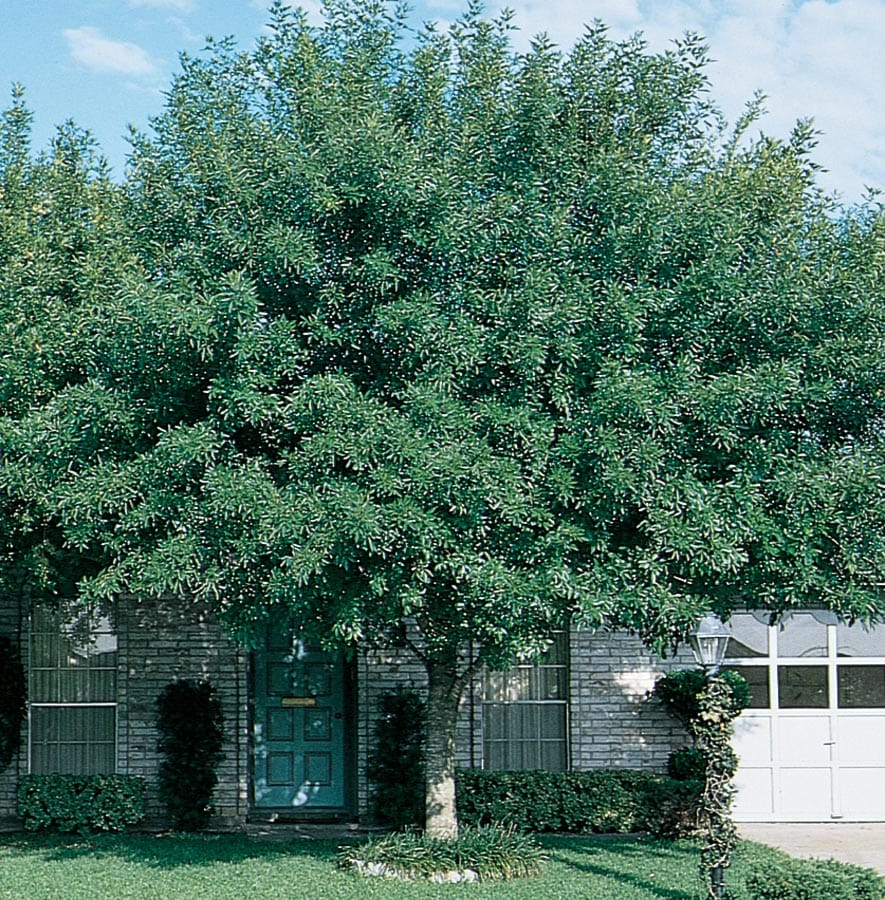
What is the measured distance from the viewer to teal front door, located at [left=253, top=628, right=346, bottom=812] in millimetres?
14828

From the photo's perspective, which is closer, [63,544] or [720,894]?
[720,894]

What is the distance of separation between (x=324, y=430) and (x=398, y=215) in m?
1.59

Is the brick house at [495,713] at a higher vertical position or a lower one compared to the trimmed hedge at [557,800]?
higher

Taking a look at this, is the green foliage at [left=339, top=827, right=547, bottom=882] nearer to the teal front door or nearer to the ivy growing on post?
the ivy growing on post

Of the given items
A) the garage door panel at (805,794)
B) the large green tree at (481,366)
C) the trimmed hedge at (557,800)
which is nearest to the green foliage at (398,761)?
the trimmed hedge at (557,800)

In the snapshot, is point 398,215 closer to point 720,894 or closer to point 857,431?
point 857,431

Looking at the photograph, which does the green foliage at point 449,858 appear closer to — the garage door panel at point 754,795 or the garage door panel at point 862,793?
the garage door panel at point 754,795

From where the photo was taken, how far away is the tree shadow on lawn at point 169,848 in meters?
11.9

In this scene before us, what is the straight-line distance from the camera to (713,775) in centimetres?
970

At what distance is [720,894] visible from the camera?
9.40 metres

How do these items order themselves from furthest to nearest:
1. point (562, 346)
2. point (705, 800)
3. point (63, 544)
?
point (63, 544)
point (705, 800)
point (562, 346)

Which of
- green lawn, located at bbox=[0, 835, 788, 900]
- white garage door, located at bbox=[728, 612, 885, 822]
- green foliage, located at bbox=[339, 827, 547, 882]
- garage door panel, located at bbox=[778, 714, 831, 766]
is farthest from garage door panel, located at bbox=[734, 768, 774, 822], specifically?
green foliage, located at bbox=[339, 827, 547, 882]

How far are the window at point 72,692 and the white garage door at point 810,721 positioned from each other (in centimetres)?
686

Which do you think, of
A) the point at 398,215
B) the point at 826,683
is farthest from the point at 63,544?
the point at 826,683
